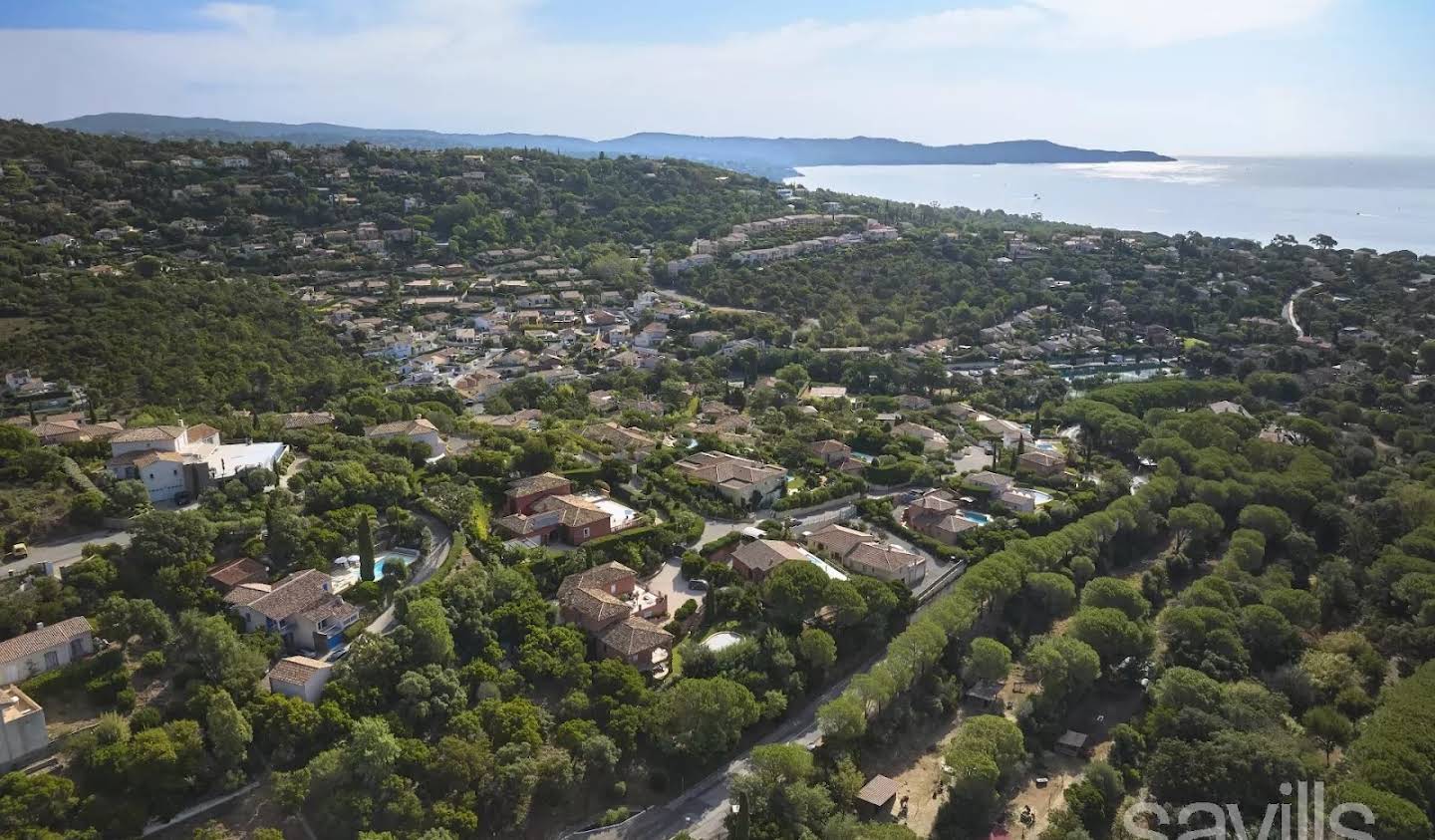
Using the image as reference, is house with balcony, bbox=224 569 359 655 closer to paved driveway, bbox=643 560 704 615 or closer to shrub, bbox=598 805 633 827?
shrub, bbox=598 805 633 827

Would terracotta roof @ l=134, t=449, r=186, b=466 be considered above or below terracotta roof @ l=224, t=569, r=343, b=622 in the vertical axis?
above

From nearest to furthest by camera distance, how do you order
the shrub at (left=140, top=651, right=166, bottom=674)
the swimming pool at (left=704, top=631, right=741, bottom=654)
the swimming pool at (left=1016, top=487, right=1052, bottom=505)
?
1. the shrub at (left=140, top=651, right=166, bottom=674)
2. the swimming pool at (left=704, top=631, right=741, bottom=654)
3. the swimming pool at (left=1016, top=487, right=1052, bottom=505)

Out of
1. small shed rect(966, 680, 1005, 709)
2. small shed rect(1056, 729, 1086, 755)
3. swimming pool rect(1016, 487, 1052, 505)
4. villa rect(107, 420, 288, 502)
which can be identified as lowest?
small shed rect(1056, 729, 1086, 755)

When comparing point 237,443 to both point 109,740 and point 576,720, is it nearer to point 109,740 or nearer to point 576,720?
point 109,740

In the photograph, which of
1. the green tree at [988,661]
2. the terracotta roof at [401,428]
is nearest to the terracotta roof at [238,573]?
the terracotta roof at [401,428]

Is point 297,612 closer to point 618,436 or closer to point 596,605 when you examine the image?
point 596,605

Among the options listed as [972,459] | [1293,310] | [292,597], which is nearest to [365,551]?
[292,597]

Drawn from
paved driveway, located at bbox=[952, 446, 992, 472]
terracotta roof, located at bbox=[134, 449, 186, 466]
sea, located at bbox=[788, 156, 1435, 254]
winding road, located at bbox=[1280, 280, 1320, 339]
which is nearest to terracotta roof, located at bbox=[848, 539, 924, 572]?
paved driveway, located at bbox=[952, 446, 992, 472]
